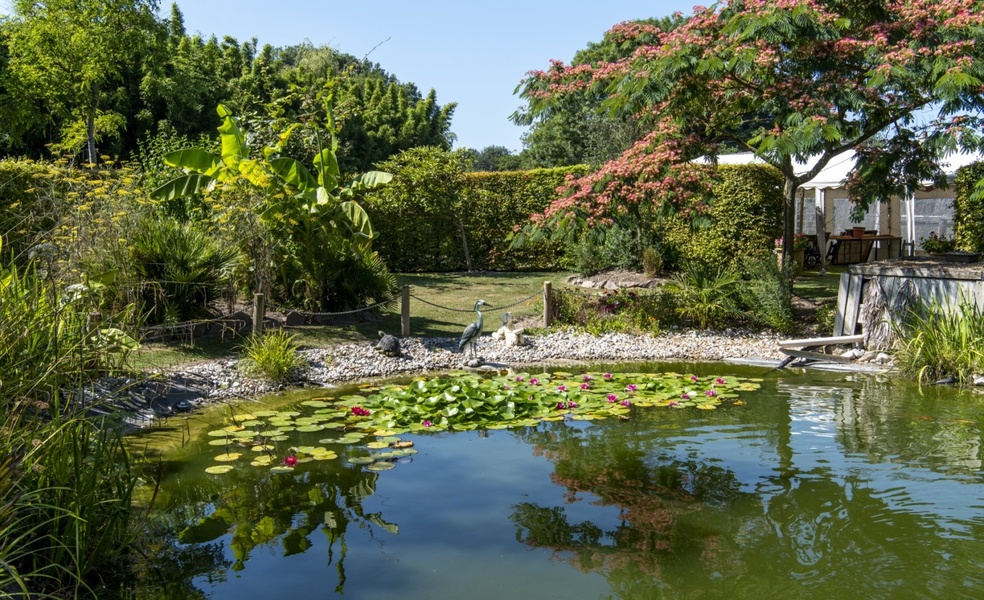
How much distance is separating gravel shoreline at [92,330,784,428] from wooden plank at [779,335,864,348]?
248 millimetres

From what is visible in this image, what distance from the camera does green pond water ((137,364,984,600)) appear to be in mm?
4770

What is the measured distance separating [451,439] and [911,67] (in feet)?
25.0

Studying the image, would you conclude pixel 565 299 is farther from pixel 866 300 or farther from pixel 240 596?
pixel 240 596

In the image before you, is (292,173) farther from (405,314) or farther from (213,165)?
(405,314)

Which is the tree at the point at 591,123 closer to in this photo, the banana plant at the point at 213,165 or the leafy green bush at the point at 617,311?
the leafy green bush at the point at 617,311

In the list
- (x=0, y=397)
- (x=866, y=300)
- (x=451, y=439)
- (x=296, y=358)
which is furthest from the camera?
(x=866, y=300)

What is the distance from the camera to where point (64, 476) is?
14.1 ft

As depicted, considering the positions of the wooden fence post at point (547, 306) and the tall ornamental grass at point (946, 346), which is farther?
the wooden fence post at point (547, 306)

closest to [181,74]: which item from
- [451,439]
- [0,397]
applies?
[451,439]

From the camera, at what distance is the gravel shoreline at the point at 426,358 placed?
29.2ft

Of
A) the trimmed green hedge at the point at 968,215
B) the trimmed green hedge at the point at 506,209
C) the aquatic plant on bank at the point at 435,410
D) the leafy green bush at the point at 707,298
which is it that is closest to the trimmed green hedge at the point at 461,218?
the trimmed green hedge at the point at 506,209

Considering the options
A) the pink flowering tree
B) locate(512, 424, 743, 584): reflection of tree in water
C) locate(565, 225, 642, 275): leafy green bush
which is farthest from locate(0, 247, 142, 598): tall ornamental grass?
locate(565, 225, 642, 275): leafy green bush

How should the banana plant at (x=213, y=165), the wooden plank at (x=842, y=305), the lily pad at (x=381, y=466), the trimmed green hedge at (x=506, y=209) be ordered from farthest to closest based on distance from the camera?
the trimmed green hedge at (x=506, y=209)
the wooden plank at (x=842, y=305)
the banana plant at (x=213, y=165)
the lily pad at (x=381, y=466)

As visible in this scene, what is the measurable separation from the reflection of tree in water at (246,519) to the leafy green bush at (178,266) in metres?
4.42
